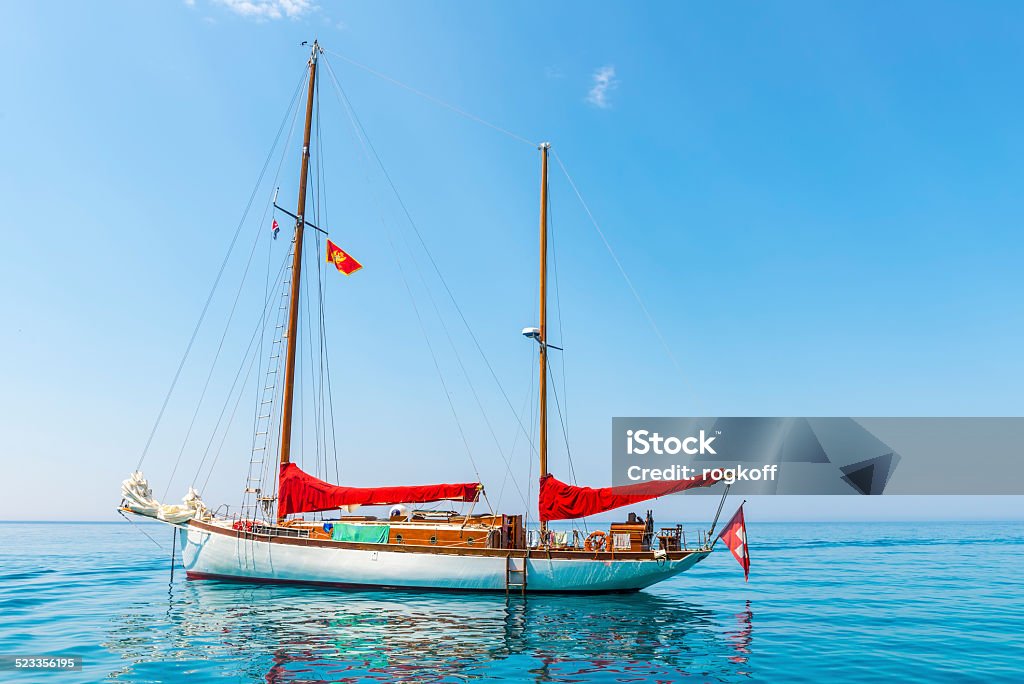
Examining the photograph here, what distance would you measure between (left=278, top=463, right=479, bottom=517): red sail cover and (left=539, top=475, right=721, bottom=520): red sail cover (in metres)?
3.71

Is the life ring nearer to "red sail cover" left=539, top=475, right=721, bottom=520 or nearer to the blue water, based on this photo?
"red sail cover" left=539, top=475, right=721, bottom=520

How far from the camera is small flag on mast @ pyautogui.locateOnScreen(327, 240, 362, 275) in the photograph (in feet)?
126

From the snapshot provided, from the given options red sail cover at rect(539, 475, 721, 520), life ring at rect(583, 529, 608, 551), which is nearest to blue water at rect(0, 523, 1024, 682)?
life ring at rect(583, 529, 608, 551)

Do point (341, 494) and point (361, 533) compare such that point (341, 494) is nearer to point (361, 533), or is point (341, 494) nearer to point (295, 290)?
point (361, 533)

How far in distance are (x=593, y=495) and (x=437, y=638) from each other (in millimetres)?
12584

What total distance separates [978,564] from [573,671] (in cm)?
5578

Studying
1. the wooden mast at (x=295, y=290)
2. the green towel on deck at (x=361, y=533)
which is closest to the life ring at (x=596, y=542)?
the green towel on deck at (x=361, y=533)

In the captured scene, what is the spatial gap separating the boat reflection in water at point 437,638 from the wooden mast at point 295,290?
9.06 meters

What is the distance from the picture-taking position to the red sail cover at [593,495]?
31.7 metres

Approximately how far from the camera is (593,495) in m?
32.6

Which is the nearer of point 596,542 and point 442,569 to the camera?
point 442,569

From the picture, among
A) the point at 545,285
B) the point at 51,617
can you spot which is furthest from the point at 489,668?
the point at 545,285

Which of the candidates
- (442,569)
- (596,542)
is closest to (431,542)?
(442,569)

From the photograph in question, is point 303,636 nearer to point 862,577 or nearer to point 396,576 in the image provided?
point 396,576
